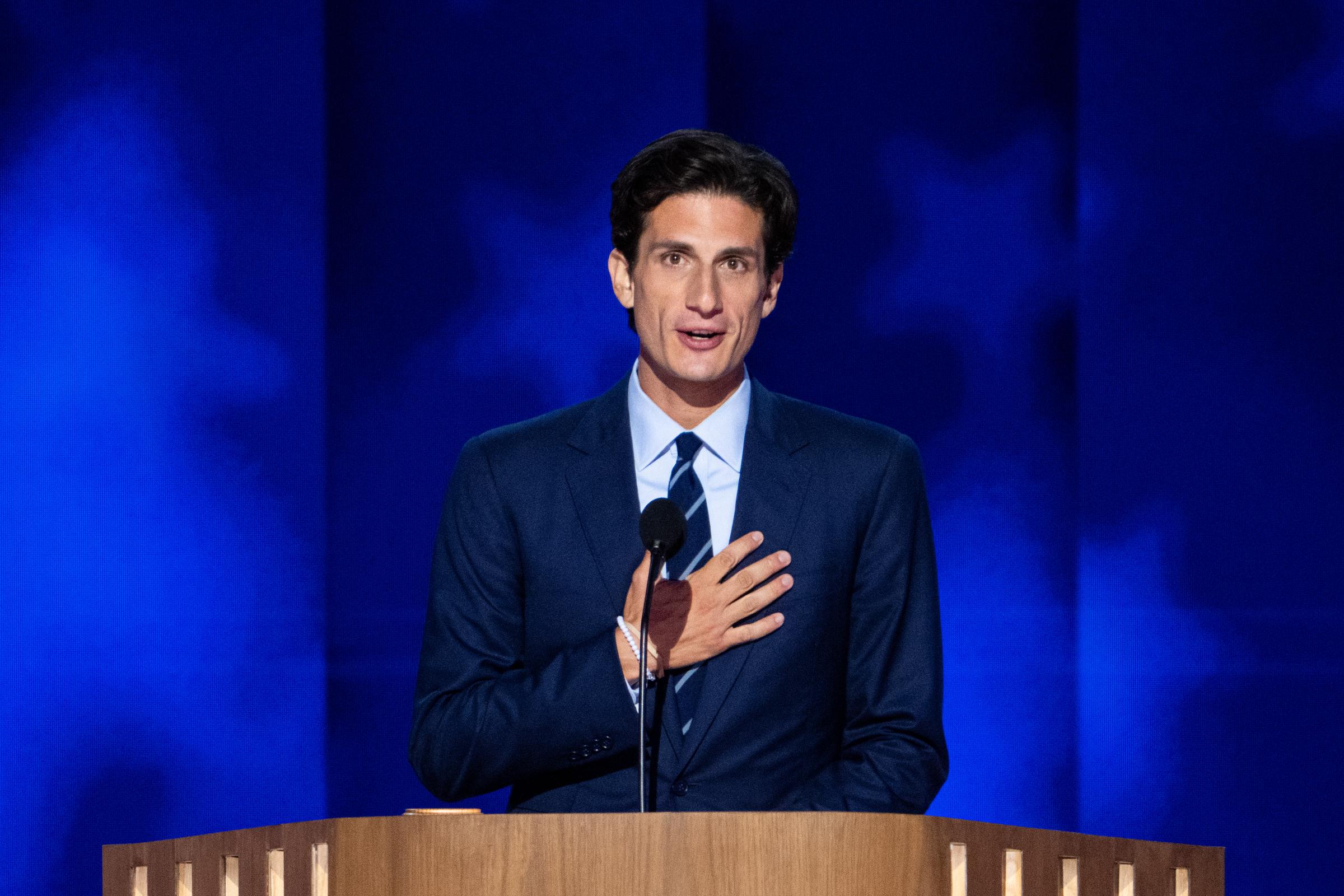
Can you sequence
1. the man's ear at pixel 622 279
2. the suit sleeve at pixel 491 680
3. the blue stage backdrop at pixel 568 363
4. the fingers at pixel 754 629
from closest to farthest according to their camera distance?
1. the suit sleeve at pixel 491 680
2. the fingers at pixel 754 629
3. the man's ear at pixel 622 279
4. the blue stage backdrop at pixel 568 363

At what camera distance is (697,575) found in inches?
78.5

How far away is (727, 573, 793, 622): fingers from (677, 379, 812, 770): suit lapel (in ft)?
0.17

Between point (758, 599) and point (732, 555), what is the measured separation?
0.07 m

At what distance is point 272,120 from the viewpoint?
345 cm

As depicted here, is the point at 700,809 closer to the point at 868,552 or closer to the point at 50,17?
the point at 868,552

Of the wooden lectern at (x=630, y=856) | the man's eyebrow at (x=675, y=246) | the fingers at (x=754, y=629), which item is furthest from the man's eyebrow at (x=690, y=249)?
the wooden lectern at (x=630, y=856)

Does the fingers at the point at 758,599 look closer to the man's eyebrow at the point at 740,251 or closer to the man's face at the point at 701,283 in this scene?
the man's face at the point at 701,283

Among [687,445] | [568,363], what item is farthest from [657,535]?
[568,363]

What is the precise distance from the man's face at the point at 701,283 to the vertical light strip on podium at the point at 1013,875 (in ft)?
2.79

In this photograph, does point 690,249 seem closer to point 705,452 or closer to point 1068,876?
point 705,452

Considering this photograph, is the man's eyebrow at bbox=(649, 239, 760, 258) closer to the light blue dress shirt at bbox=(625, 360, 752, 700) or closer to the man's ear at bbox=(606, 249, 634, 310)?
the man's ear at bbox=(606, 249, 634, 310)

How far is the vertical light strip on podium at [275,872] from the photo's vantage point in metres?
1.42

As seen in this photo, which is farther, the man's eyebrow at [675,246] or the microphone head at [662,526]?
the man's eyebrow at [675,246]

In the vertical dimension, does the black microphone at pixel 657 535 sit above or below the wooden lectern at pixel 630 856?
above
